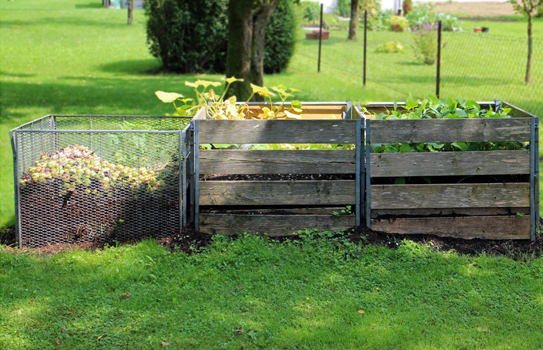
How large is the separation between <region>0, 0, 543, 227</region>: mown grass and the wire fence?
0.12 ft

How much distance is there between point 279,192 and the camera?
450cm

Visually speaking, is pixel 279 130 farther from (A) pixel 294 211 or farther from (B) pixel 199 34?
(B) pixel 199 34

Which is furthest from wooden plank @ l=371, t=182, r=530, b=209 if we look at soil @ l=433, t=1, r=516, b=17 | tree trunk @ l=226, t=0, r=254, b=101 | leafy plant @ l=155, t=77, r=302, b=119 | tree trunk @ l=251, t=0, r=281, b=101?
soil @ l=433, t=1, r=516, b=17

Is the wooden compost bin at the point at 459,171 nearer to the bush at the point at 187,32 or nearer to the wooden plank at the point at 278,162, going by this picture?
the wooden plank at the point at 278,162

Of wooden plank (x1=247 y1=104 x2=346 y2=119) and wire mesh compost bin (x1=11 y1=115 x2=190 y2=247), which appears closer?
wire mesh compost bin (x1=11 y1=115 x2=190 y2=247)

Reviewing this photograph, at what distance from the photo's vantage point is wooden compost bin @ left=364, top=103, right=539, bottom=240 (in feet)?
14.5

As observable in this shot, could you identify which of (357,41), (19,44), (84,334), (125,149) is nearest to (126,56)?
(19,44)

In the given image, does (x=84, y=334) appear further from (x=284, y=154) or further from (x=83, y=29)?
(x=83, y=29)

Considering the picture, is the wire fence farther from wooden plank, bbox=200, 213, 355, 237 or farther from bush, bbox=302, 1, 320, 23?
bush, bbox=302, 1, 320, 23

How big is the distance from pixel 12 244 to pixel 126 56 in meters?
16.5

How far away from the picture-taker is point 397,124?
4.45 metres

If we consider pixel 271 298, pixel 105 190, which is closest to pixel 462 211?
pixel 271 298

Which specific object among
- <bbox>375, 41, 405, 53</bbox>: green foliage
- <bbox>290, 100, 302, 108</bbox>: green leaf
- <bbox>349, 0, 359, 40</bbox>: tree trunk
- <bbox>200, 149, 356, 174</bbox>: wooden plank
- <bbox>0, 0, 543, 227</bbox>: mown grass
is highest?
<bbox>349, 0, 359, 40</bbox>: tree trunk

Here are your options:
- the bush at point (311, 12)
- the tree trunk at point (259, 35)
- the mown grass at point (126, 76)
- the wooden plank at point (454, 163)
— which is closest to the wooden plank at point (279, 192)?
the wooden plank at point (454, 163)
